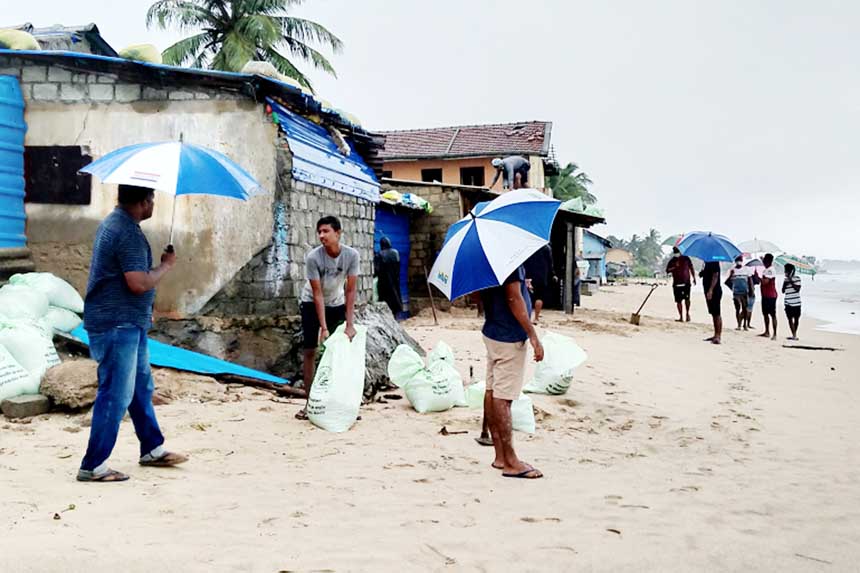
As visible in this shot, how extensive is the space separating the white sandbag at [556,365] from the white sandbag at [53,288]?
4.41 m

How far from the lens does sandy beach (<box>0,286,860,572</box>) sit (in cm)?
270

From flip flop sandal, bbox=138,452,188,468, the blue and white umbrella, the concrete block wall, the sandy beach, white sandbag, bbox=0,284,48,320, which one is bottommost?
the sandy beach

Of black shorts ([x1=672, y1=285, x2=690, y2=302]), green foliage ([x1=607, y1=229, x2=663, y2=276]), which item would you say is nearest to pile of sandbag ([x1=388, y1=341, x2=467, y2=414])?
black shorts ([x1=672, y1=285, x2=690, y2=302])

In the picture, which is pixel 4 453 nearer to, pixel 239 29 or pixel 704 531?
pixel 704 531

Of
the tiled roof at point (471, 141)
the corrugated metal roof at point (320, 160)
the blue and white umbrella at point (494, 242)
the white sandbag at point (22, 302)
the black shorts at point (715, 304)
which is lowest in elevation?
the black shorts at point (715, 304)

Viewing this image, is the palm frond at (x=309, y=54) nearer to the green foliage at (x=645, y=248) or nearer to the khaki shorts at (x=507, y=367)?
the khaki shorts at (x=507, y=367)

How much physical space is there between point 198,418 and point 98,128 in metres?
3.52

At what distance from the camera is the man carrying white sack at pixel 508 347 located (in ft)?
12.8

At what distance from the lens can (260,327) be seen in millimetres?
6566

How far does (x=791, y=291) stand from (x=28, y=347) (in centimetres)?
1280

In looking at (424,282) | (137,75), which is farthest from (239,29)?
(137,75)

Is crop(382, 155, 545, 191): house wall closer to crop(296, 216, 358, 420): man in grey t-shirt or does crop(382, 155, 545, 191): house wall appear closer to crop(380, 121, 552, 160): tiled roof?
crop(380, 121, 552, 160): tiled roof

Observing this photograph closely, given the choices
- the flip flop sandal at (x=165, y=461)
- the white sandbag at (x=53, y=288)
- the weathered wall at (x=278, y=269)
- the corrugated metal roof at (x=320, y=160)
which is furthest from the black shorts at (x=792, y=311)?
the flip flop sandal at (x=165, y=461)

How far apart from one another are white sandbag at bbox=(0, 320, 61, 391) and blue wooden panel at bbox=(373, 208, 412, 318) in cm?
792
